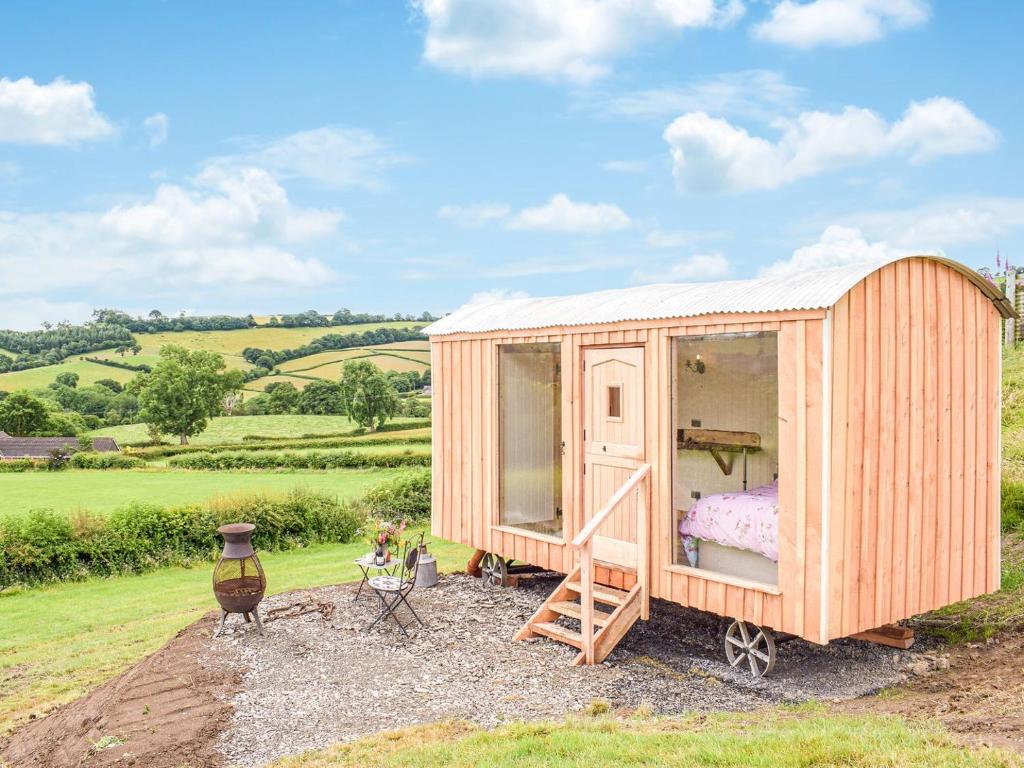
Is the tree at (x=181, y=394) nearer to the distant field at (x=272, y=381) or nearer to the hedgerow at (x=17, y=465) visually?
the distant field at (x=272, y=381)

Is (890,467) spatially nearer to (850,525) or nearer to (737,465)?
(850,525)

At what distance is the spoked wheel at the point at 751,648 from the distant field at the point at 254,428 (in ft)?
78.0

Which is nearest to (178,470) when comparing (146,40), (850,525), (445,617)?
(146,40)

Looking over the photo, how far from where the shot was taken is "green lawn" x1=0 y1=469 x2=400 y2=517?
20.0 m

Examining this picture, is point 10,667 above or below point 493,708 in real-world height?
below

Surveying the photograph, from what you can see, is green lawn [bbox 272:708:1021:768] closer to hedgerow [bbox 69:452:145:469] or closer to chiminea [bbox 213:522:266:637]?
chiminea [bbox 213:522:266:637]

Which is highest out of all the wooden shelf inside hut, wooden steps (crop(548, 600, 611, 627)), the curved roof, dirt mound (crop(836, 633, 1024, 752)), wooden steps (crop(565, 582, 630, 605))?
the curved roof

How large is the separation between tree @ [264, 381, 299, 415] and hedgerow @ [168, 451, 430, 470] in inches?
323

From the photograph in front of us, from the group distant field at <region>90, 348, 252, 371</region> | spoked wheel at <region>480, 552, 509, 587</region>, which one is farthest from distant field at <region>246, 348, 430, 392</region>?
spoked wheel at <region>480, 552, 509, 587</region>

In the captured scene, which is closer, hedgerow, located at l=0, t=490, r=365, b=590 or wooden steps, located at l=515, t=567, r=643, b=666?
wooden steps, located at l=515, t=567, r=643, b=666

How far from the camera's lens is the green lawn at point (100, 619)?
8.12 meters

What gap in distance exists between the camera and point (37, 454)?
2683cm

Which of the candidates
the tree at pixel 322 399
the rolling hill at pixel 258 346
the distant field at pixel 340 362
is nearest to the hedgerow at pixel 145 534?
the tree at pixel 322 399

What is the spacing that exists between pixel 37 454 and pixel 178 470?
19.6 feet
